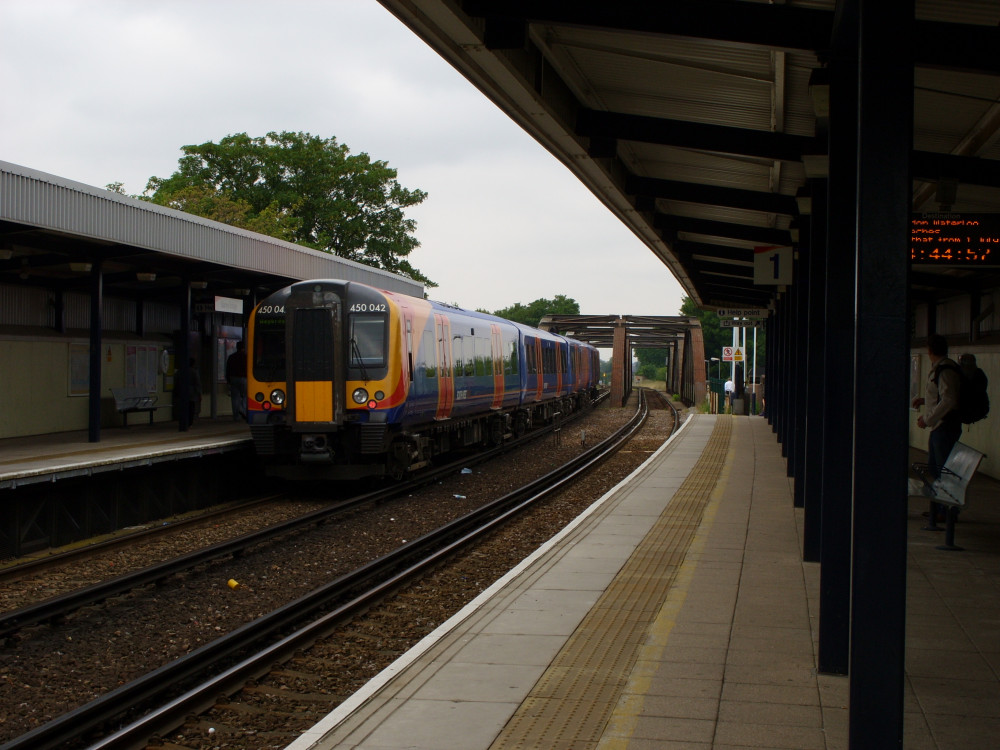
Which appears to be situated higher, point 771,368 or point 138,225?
point 138,225

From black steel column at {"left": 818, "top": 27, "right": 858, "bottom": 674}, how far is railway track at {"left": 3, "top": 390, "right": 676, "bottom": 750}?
11.0 feet

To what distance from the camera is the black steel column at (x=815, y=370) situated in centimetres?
716

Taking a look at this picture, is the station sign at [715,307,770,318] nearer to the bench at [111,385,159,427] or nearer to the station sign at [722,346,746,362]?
the bench at [111,385,159,427]

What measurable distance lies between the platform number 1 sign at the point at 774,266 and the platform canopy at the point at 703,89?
1.40ft

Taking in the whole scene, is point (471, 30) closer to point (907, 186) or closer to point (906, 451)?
point (907, 186)

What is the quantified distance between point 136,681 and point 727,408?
37818mm

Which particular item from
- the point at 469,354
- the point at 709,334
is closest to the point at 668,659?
the point at 469,354

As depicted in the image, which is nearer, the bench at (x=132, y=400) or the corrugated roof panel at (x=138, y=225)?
the corrugated roof panel at (x=138, y=225)

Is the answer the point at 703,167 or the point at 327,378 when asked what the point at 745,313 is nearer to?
the point at 703,167

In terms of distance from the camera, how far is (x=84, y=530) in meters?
10.7

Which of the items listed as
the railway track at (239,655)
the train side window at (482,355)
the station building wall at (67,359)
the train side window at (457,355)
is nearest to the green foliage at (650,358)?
the train side window at (482,355)

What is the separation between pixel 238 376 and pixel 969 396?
1240cm

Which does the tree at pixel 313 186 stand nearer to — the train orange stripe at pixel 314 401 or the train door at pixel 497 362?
the train door at pixel 497 362

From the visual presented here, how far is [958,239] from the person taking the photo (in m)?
8.41
